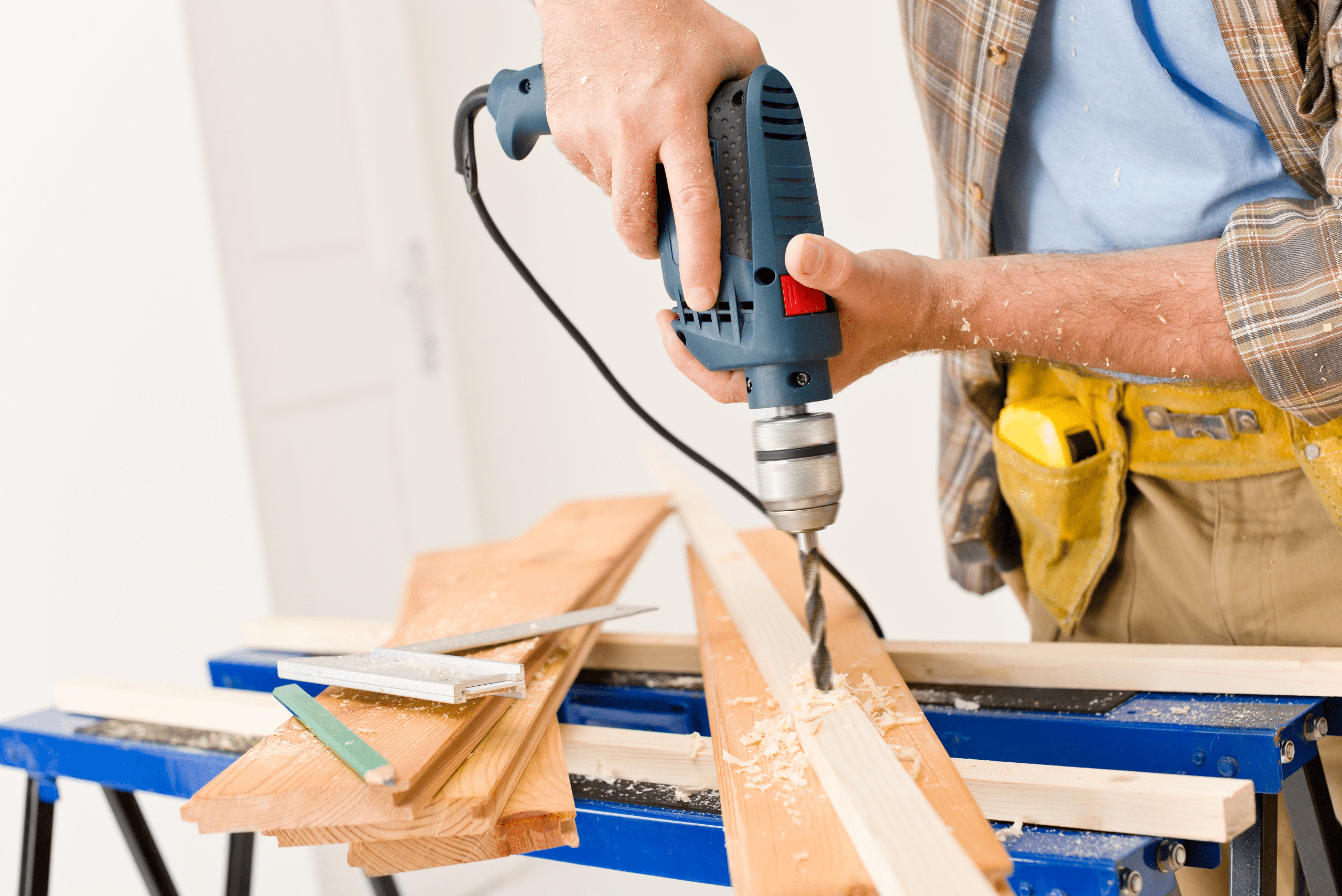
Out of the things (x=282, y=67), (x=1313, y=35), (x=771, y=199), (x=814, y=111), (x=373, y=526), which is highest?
(x=282, y=67)

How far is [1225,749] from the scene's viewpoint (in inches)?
32.9

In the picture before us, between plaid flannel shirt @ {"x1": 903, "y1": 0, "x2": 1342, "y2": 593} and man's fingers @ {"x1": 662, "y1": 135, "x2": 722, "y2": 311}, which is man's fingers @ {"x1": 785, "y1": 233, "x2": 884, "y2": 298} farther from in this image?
plaid flannel shirt @ {"x1": 903, "y1": 0, "x2": 1342, "y2": 593}

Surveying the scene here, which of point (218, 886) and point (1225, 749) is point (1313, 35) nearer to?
point (1225, 749)

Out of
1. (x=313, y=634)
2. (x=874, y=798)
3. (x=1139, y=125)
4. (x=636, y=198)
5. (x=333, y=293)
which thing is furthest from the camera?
(x=333, y=293)

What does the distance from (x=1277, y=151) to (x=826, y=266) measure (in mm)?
496

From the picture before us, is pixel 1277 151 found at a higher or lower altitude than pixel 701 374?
higher

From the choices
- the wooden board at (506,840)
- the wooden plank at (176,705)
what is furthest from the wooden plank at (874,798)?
the wooden plank at (176,705)

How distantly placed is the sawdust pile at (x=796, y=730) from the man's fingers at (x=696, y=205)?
34cm

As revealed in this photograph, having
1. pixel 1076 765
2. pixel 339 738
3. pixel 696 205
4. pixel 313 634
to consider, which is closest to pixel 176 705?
pixel 313 634

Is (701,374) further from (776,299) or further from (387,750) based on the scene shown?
(387,750)

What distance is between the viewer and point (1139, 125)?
40.2 inches

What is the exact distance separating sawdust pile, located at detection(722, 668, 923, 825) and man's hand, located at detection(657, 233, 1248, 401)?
0.27 metres

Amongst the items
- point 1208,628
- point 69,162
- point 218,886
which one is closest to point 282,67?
point 69,162

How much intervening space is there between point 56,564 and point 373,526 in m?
0.83
